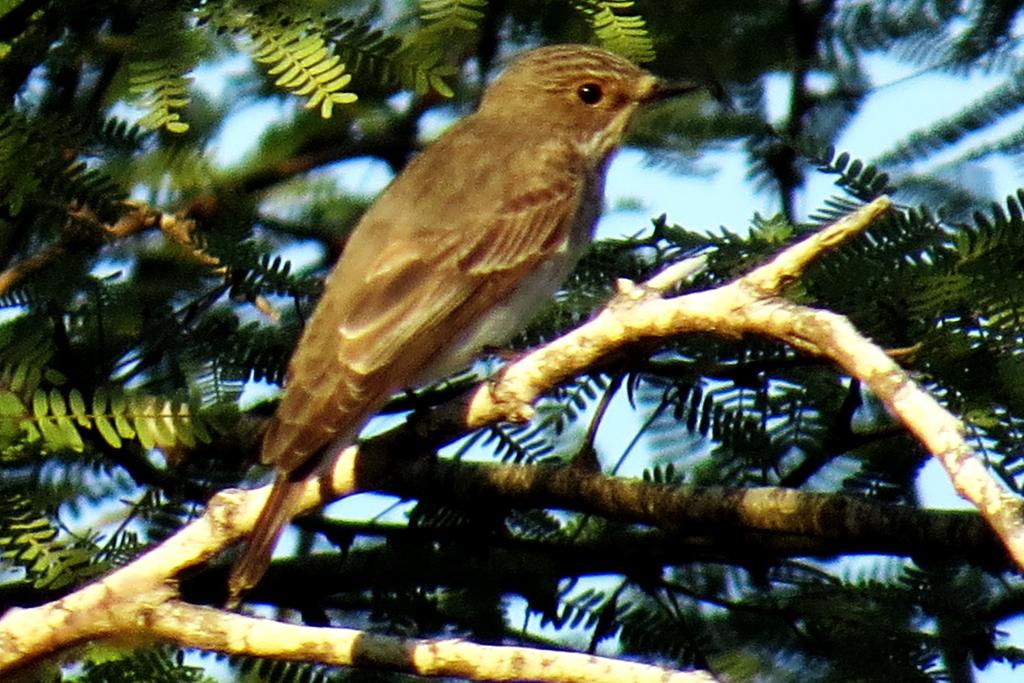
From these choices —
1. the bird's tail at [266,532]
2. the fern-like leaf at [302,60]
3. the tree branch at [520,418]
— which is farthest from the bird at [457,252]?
the fern-like leaf at [302,60]

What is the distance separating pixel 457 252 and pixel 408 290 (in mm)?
311

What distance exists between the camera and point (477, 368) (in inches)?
233

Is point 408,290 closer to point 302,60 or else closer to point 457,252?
point 457,252

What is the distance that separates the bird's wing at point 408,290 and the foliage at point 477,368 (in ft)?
0.52

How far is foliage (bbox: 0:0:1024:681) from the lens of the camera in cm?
452

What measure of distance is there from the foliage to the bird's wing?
159mm

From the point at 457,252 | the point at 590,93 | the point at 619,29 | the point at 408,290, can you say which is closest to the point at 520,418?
the point at 619,29

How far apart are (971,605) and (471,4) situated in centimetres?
191

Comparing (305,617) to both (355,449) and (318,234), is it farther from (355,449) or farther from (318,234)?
(318,234)

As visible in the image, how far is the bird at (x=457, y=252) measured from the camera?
196 inches

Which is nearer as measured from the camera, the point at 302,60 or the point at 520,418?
the point at 520,418

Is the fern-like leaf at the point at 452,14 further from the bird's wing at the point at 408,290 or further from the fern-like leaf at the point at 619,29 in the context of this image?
the bird's wing at the point at 408,290

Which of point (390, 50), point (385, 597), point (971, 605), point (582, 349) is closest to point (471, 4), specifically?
point (390, 50)

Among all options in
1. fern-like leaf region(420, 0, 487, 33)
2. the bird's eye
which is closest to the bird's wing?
the bird's eye
